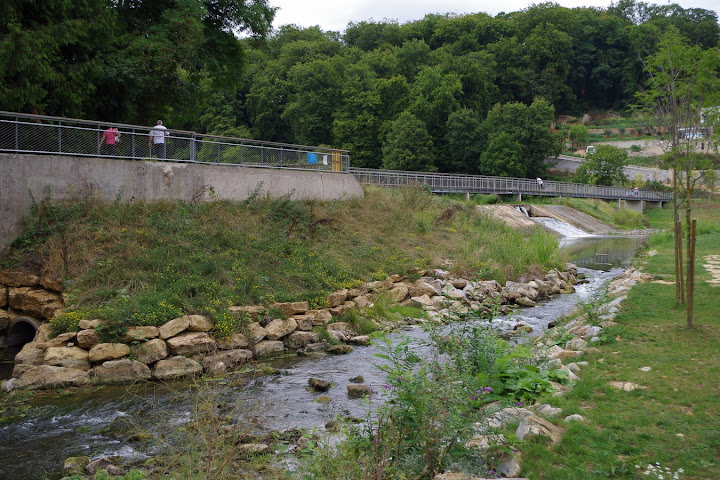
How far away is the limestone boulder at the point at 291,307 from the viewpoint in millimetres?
14859

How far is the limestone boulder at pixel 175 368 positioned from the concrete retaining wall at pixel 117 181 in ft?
20.7

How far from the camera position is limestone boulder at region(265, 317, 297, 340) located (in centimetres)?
1381

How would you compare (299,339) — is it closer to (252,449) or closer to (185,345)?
(185,345)

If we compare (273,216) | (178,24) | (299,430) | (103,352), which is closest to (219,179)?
(273,216)

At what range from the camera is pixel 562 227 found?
48062 millimetres

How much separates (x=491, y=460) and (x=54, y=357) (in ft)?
29.8

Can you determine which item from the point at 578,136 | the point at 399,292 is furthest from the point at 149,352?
the point at 578,136

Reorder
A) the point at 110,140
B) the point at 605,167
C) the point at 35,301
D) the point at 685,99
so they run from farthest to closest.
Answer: the point at 605,167
the point at 110,140
the point at 35,301
the point at 685,99

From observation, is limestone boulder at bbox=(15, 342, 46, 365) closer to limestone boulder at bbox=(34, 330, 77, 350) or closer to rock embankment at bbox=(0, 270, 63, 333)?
limestone boulder at bbox=(34, 330, 77, 350)

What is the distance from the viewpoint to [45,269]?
14422mm

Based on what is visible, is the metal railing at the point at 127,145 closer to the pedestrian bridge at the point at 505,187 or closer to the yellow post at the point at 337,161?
the yellow post at the point at 337,161

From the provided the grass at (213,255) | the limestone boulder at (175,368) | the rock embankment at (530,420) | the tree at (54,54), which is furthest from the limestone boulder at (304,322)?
the tree at (54,54)

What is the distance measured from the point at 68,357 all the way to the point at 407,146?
52890mm

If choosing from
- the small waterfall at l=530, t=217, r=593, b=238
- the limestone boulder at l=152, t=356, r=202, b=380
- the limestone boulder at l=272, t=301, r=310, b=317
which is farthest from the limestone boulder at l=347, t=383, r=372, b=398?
the small waterfall at l=530, t=217, r=593, b=238
